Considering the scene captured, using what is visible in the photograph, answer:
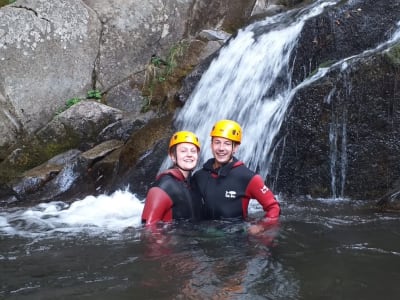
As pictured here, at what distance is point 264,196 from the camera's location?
16.1ft

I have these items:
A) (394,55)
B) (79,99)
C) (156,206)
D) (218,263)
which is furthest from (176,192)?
(79,99)

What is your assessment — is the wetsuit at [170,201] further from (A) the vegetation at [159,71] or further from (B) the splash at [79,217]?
(A) the vegetation at [159,71]

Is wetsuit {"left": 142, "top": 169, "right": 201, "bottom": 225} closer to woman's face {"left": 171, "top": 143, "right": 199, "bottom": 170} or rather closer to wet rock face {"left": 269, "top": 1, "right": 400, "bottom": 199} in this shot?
woman's face {"left": 171, "top": 143, "right": 199, "bottom": 170}

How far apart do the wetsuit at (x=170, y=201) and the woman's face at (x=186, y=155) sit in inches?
3.8

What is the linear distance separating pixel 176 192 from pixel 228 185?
0.49m

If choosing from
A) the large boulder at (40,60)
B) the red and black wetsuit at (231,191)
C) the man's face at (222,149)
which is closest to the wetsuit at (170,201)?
the red and black wetsuit at (231,191)

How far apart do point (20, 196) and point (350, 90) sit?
4.93 meters

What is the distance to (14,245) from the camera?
4.74 m

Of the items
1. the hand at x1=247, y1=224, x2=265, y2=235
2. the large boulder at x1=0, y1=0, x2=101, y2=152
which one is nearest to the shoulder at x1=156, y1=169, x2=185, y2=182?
the hand at x1=247, y1=224, x2=265, y2=235

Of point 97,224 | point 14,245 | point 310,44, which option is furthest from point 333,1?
point 14,245

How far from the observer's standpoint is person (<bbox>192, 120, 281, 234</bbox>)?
16.3 ft

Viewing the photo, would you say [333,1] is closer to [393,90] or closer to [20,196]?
[393,90]

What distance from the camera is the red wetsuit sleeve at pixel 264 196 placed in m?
4.88

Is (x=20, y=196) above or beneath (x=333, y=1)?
beneath
